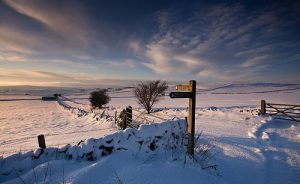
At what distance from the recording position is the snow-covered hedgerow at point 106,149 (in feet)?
15.5

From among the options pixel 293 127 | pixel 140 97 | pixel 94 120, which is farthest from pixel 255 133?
pixel 140 97

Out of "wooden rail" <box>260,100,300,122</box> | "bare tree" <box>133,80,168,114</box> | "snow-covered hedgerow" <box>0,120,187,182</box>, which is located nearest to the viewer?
"snow-covered hedgerow" <box>0,120,187,182</box>

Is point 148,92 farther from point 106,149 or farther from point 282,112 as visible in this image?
point 106,149

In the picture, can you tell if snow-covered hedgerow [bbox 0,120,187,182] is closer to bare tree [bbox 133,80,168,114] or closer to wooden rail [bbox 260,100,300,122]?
wooden rail [bbox 260,100,300,122]

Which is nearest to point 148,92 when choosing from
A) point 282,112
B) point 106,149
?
point 282,112

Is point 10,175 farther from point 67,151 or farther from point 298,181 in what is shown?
point 298,181

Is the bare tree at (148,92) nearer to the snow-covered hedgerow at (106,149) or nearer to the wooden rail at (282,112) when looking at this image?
the wooden rail at (282,112)

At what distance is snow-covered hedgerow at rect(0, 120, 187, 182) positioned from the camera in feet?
15.5

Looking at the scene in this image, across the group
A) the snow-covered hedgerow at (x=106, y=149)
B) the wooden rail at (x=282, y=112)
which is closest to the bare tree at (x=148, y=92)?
the wooden rail at (x=282, y=112)

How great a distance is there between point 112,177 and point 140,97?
1866 cm

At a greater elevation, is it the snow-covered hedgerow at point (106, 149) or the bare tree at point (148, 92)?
the bare tree at point (148, 92)

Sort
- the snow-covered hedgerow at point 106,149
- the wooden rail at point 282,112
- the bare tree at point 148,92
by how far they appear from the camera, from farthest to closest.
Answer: the bare tree at point 148,92
the wooden rail at point 282,112
the snow-covered hedgerow at point 106,149

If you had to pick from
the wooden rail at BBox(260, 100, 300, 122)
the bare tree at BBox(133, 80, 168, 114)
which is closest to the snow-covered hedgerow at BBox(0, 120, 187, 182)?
the wooden rail at BBox(260, 100, 300, 122)

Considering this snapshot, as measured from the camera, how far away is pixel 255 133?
10266 mm
